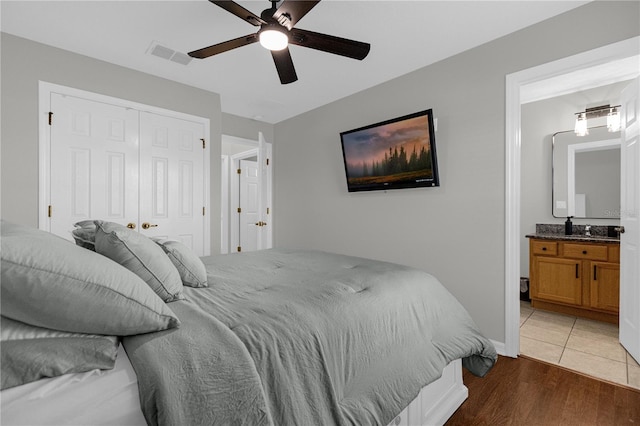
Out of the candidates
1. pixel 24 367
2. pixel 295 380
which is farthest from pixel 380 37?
pixel 24 367

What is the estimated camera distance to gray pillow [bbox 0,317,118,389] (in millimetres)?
667

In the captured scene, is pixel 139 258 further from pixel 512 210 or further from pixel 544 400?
pixel 512 210

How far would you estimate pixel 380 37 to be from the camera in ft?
8.39

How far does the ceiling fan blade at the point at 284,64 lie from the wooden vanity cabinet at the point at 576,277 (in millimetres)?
Answer: 3327

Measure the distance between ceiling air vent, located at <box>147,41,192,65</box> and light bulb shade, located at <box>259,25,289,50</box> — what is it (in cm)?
139

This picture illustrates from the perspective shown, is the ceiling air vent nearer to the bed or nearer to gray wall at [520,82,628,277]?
the bed

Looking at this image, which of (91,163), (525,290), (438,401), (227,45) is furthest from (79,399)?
(525,290)

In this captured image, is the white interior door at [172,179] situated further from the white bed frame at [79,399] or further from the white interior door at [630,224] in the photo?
the white interior door at [630,224]

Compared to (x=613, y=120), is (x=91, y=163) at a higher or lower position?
lower

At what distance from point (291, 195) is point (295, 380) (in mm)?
3805

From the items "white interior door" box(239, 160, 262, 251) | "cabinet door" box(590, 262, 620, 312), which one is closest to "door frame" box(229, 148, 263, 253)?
"white interior door" box(239, 160, 262, 251)

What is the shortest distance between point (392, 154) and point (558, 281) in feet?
7.71

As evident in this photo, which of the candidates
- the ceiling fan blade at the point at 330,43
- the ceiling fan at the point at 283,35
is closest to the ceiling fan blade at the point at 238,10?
the ceiling fan at the point at 283,35

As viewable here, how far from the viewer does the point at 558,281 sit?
338cm
